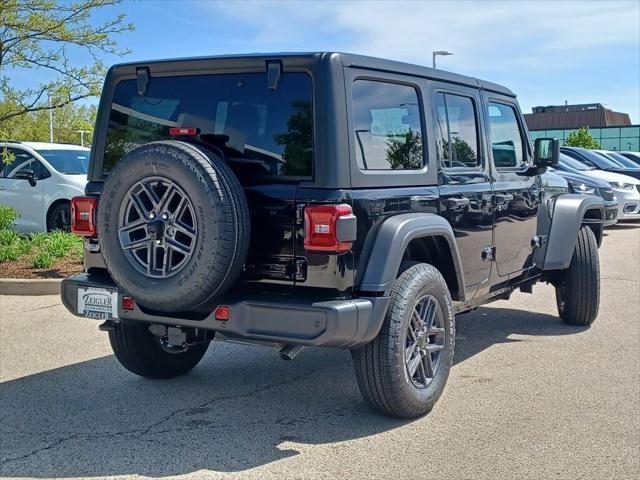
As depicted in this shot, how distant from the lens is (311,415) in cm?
448

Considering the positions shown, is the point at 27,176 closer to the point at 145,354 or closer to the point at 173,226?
the point at 145,354

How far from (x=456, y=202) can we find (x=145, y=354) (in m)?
2.27

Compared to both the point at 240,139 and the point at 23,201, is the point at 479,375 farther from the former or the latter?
the point at 23,201

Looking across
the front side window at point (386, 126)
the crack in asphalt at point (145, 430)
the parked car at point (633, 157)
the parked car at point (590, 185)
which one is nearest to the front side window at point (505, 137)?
the front side window at point (386, 126)

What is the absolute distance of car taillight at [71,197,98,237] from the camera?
4.46 metres

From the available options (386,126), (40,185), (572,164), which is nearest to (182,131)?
(386,126)

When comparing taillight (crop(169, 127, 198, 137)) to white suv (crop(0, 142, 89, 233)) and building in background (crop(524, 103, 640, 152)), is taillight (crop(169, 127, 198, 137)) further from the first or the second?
building in background (crop(524, 103, 640, 152))

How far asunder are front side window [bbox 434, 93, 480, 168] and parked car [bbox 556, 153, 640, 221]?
989cm

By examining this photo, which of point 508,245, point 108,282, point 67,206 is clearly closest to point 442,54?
point 67,206

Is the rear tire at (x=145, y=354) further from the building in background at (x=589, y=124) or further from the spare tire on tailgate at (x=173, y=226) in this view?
the building in background at (x=589, y=124)

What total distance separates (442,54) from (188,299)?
83.7 ft

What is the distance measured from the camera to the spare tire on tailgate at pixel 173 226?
146 inches

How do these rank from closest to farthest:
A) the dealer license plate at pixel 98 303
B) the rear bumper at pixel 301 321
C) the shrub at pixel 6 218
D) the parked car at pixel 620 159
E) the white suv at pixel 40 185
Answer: the rear bumper at pixel 301 321 → the dealer license plate at pixel 98 303 → the shrub at pixel 6 218 → the white suv at pixel 40 185 → the parked car at pixel 620 159

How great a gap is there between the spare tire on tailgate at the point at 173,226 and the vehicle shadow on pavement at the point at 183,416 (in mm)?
772
